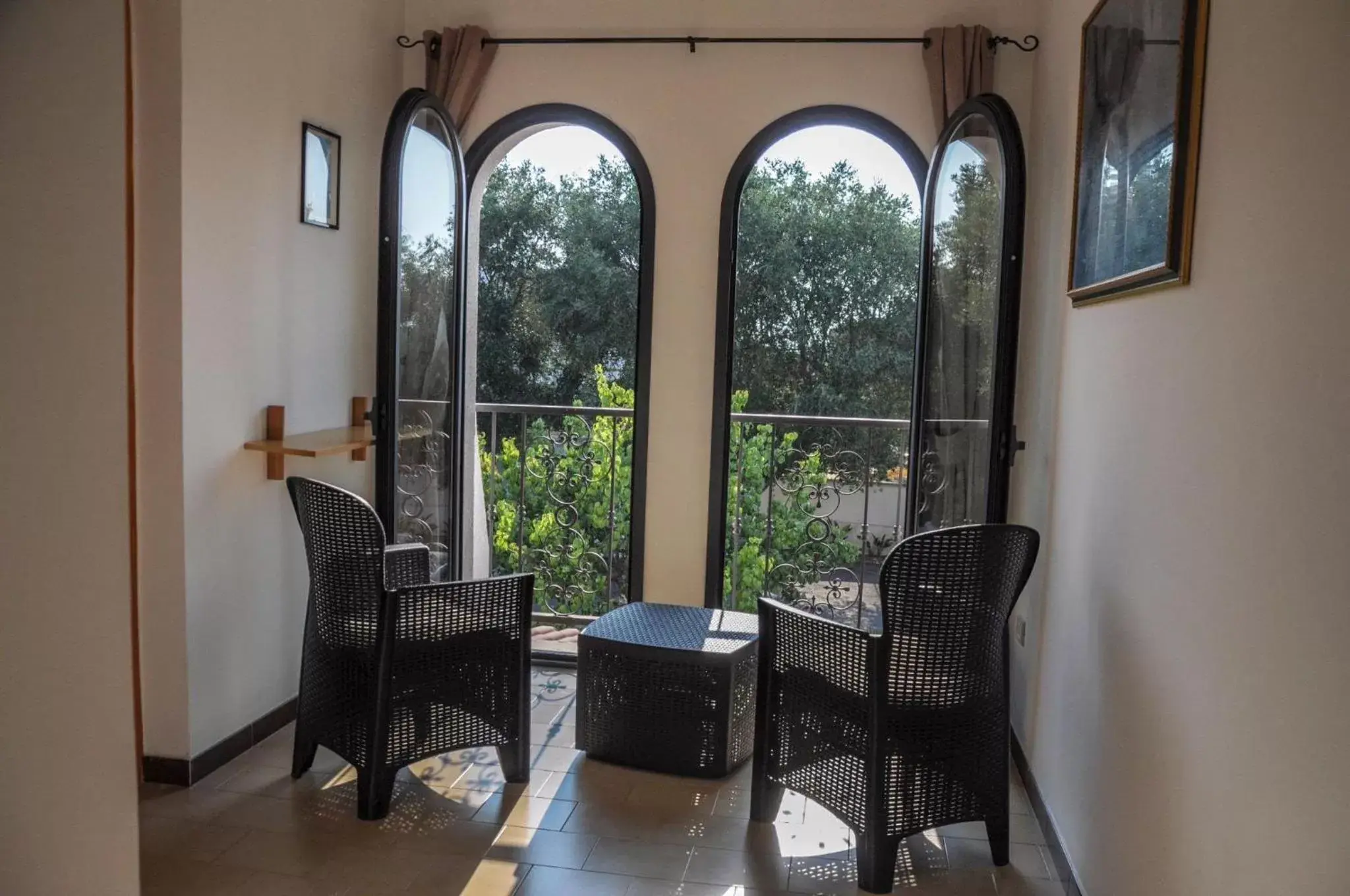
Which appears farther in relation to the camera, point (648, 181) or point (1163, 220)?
point (648, 181)

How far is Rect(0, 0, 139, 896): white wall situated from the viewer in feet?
5.05

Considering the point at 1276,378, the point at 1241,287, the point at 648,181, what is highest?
the point at 648,181

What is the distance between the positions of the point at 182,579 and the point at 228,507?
0.25 meters

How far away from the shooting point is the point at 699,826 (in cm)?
279

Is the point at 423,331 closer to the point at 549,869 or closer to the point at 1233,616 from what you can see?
the point at 549,869

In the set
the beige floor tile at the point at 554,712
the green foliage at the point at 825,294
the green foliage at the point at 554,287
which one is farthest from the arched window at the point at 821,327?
the beige floor tile at the point at 554,712

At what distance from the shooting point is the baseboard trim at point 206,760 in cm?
287

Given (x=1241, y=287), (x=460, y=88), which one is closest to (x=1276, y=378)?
(x=1241, y=287)

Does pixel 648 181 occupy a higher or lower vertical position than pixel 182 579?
higher

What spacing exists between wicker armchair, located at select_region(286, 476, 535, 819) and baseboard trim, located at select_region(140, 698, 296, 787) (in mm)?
235

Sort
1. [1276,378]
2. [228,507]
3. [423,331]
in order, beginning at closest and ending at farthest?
[1276,378] < [228,507] < [423,331]

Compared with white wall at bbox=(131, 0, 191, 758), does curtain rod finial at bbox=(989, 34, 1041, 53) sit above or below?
above

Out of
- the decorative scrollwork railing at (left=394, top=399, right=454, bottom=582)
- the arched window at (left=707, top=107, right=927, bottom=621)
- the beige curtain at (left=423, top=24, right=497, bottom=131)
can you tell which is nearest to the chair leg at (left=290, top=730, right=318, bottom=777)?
the decorative scrollwork railing at (left=394, top=399, right=454, bottom=582)

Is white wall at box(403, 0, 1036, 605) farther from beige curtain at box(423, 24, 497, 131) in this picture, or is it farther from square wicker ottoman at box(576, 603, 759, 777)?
square wicker ottoman at box(576, 603, 759, 777)
